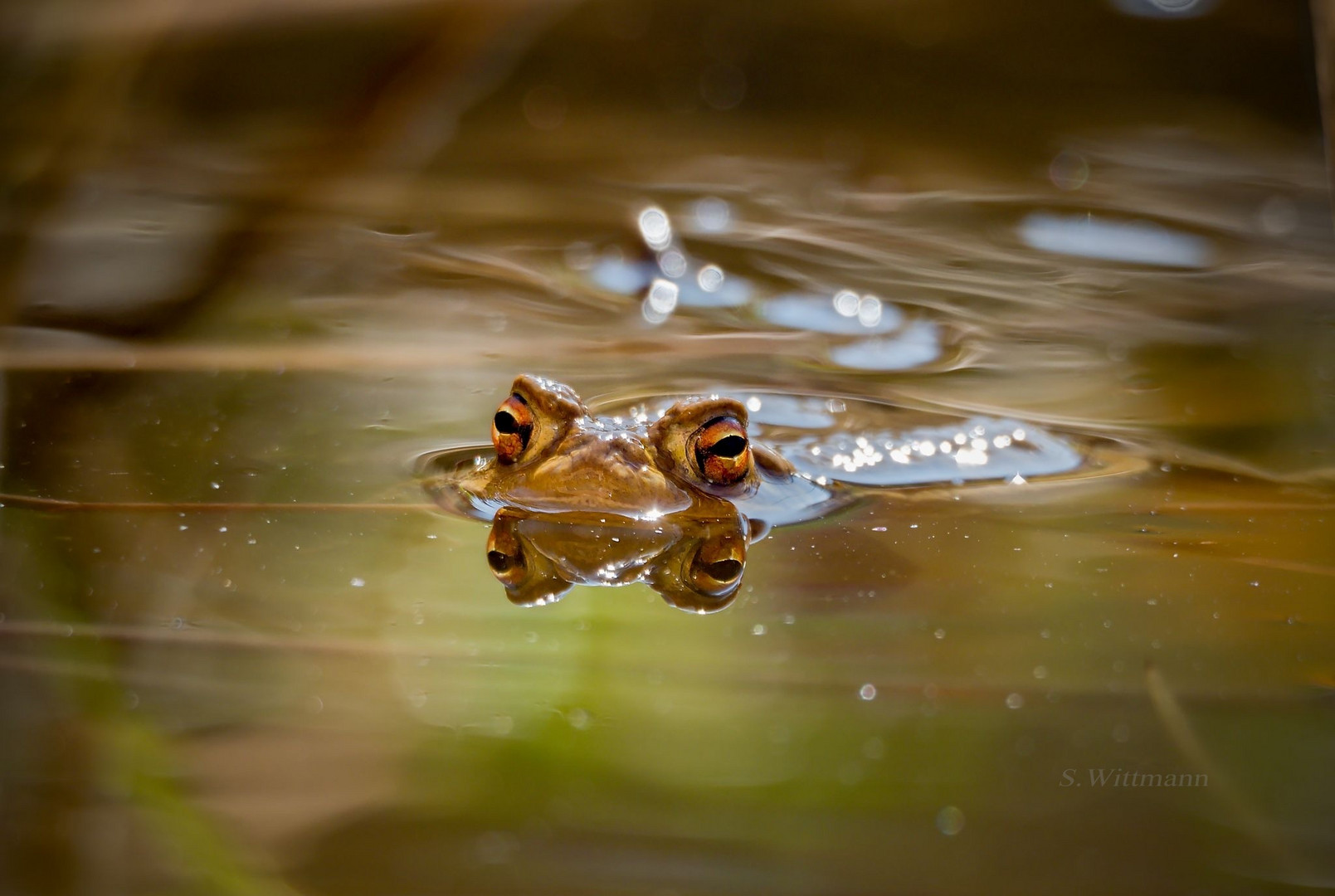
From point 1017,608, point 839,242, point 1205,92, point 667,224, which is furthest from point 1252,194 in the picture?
point 1017,608

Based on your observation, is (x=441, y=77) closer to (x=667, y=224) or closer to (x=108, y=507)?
(x=667, y=224)

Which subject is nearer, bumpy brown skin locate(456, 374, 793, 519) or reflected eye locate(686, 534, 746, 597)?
reflected eye locate(686, 534, 746, 597)

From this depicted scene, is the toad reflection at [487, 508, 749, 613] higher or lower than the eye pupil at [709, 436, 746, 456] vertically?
lower

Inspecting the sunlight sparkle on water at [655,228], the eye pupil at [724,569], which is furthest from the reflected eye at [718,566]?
the sunlight sparkle on water at [655,228]

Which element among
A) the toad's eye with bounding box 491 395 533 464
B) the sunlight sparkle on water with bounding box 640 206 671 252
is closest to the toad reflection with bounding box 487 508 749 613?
the toad's eye with bounding box 491 395 533 464

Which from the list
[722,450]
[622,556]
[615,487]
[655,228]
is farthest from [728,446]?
[655,228]

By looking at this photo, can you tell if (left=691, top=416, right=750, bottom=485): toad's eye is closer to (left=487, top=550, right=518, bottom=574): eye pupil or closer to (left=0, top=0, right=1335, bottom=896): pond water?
(left=0, top=0, right=1335, bottom=896): pond water
